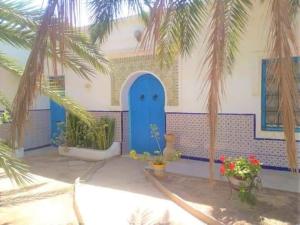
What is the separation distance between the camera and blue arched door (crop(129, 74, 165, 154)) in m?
8.94

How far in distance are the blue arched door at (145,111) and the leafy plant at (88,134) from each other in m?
0.64

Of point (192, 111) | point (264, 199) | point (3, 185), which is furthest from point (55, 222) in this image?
point (192, 111)

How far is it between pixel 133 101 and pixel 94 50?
13.3ft

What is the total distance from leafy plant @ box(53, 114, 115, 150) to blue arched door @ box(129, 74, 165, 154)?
64cm

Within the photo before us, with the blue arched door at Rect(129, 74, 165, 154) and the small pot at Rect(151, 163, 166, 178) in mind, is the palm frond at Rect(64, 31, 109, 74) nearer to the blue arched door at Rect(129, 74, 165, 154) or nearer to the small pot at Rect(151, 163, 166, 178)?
the small pot at Rect(151, 163, 166, 178)

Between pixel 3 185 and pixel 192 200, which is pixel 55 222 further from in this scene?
pixel 3 185

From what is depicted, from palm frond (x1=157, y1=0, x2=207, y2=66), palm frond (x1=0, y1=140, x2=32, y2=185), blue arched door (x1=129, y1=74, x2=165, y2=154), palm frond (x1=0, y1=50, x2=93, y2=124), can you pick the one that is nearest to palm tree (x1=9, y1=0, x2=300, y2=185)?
palm frond (x1=157, y1=0, x2=207, y2=66)

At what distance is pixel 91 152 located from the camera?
9281mm

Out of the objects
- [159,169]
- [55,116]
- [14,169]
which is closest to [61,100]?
[14,169]

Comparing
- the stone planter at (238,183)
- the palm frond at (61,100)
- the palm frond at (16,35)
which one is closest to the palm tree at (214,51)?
the stone planter at (238,183)

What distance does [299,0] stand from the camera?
5766 millimetres

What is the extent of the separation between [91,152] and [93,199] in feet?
12.1

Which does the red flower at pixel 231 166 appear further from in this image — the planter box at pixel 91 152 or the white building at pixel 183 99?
the planter box at pixel 91 152

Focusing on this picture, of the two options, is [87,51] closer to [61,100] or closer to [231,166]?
[61,100]
